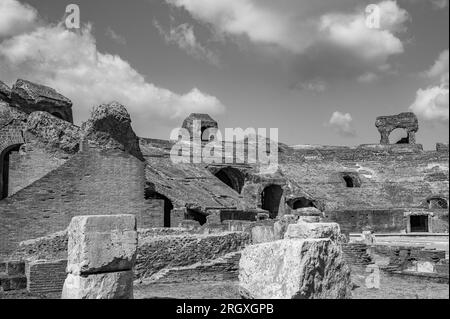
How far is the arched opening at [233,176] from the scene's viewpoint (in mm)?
30297

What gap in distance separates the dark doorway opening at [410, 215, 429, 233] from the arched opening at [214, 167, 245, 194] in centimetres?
983

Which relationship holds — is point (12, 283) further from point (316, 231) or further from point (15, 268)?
point (316, 231)

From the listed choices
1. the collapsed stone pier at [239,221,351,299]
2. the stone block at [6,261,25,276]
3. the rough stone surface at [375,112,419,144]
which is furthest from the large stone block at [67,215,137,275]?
the rough stone surface at [375,112,419,144]

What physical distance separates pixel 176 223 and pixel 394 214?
522 inches

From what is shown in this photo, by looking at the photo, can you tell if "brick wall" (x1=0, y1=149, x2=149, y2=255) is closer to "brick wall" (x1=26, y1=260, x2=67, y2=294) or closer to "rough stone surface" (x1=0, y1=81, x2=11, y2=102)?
"brick wall" (x1=26, y1=260, x2=67, y2=294)

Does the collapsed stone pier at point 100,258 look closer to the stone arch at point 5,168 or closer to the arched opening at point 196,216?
the arched opening at point 196,216

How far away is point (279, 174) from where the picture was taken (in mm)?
30047

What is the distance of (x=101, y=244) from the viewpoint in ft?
19.1

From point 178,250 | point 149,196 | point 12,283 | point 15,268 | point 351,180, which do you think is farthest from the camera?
point 351,180

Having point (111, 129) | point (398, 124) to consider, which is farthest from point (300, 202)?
point (111, 129)

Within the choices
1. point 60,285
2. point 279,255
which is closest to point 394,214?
point 60,285

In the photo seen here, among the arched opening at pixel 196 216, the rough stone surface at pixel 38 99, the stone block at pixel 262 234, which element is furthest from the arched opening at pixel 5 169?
the stone block at pixel 262 234

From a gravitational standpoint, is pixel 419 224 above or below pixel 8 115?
below

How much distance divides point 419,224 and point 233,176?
35.6ft
